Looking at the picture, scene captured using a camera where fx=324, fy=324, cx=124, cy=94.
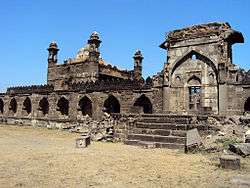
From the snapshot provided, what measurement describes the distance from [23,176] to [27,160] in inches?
86.7

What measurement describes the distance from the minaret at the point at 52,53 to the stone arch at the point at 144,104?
1427 cm

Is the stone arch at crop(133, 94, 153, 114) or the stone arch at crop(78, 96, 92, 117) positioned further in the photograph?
the stone arch at crop(78, 96, 92, 117)

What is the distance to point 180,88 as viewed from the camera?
832 inches

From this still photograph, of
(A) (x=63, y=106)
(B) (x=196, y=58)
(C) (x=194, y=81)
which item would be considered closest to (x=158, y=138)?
(C) (x=194, y=81)

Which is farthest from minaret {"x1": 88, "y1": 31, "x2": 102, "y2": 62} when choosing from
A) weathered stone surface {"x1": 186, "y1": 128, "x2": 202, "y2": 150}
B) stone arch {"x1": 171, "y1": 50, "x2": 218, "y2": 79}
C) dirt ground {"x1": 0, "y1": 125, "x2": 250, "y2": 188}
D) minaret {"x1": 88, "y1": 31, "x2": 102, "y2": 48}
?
dirt ground {"x1": 0, "y1": 125, "x2": 250, "y2": 188}

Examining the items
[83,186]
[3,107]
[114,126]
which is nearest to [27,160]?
[83,186]

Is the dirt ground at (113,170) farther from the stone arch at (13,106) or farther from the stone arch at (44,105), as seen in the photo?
the stone arch at (13,106)

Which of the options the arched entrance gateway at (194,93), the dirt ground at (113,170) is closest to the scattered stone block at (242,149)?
the dirt ground at (113,170)

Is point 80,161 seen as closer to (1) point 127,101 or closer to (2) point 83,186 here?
(2) point 83,186

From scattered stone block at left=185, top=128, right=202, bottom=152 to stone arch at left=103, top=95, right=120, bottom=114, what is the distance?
12.0m

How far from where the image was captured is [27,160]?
912 centimetres

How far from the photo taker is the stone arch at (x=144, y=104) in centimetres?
2254

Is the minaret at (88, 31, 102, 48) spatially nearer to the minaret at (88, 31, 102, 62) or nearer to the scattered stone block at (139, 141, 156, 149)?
the minaret at (88, 31, 102, 62)

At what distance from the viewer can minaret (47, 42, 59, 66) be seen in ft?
110
